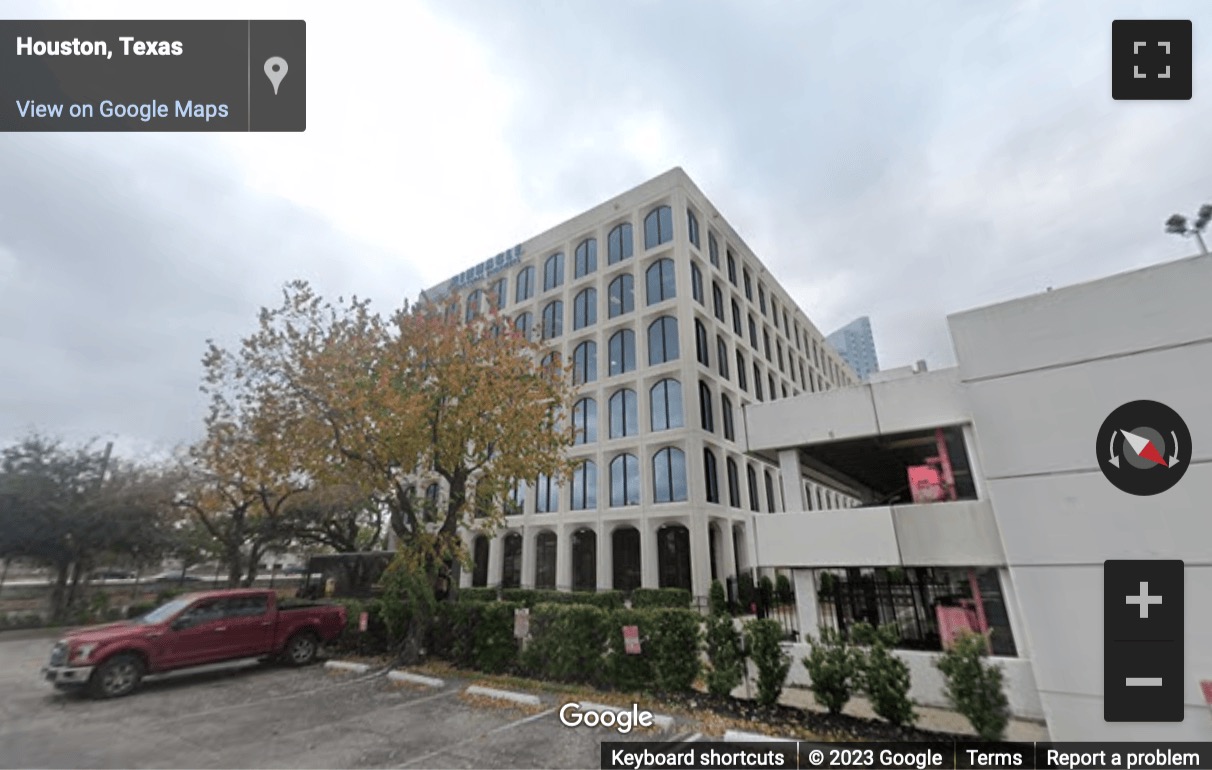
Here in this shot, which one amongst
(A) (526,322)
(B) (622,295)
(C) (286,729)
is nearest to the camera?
(C) (286,729)

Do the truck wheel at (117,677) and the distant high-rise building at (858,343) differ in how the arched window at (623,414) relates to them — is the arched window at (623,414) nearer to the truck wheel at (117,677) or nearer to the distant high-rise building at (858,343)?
the truck wheel at (117,677)

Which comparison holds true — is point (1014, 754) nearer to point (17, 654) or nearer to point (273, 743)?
point (273, 743)

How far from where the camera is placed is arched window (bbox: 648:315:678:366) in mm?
22938

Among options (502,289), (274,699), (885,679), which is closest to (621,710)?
(885,679)

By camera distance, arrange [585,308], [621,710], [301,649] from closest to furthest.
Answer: [621,710] < [301,649] < [585,308]

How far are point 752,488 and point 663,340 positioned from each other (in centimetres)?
871

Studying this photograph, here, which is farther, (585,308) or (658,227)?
(585,308)

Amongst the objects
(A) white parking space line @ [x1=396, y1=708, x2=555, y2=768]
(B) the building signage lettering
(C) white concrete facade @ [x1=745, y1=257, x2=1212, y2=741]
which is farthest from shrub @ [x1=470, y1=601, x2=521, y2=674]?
(B) the building signage lettering

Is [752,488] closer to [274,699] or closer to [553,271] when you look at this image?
[553,271]

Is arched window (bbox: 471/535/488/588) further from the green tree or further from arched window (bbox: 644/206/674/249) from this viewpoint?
arched window (bbox: 644/206/674/249)

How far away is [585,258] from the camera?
2788 cm

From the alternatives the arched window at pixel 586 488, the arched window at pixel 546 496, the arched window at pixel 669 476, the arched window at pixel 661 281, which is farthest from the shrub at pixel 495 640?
the arched window at pixel 661 281

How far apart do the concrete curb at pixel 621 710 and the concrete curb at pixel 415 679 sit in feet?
10.8

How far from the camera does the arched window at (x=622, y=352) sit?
80.1 ft
